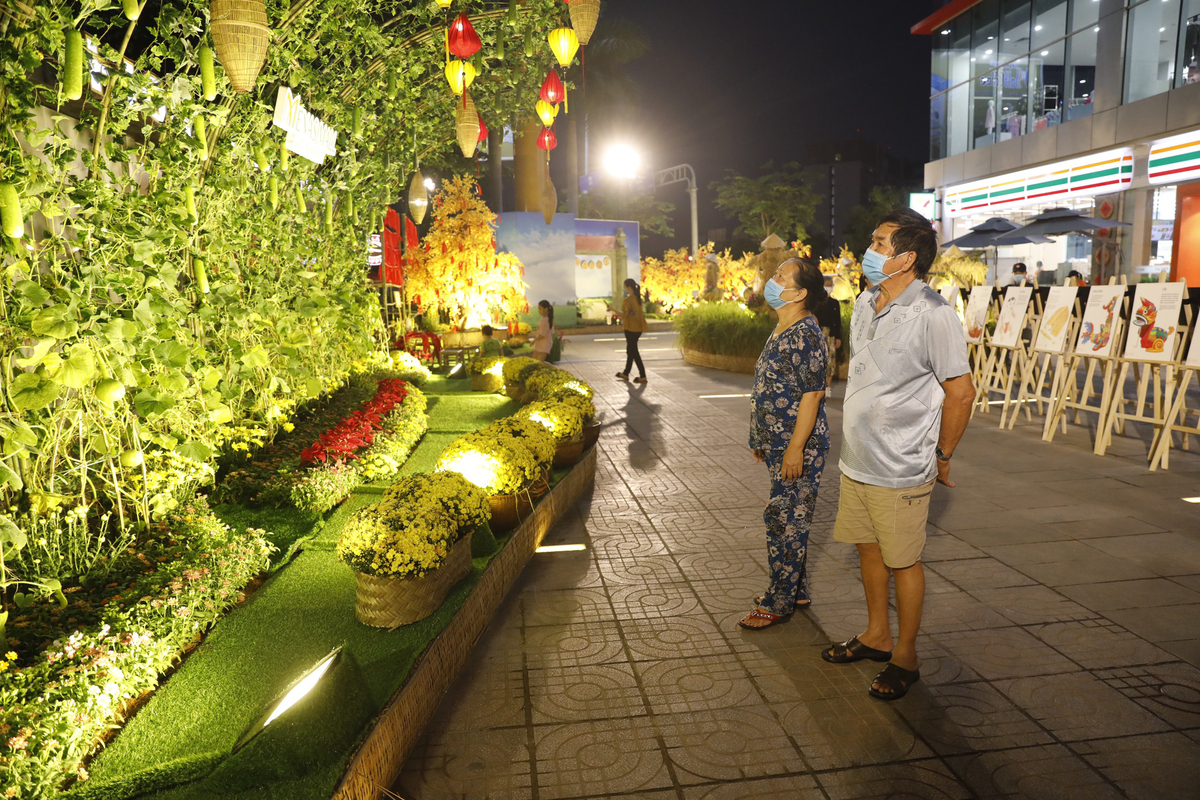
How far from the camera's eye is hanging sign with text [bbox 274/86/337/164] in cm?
509

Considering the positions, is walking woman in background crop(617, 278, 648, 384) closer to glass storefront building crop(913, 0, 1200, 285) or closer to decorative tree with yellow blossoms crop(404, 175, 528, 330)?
decorative tree with yellow blossoms crop(404, 175, 528, 330)

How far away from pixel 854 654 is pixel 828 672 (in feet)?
0.52

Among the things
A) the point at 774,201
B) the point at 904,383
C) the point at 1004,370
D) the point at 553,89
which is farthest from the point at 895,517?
the point at 774,201

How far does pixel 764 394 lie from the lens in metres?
3.84

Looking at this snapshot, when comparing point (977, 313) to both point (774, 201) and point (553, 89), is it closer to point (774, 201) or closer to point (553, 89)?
point (553, 89)

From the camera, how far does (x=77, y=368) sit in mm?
2875

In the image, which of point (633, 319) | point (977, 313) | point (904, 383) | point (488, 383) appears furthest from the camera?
point (633, 319)

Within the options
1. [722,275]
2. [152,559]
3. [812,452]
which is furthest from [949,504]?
[722,275]

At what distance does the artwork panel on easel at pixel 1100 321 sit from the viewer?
25.7 feet

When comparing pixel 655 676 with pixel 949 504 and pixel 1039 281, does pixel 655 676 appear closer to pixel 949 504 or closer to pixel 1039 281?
pixel 949 504

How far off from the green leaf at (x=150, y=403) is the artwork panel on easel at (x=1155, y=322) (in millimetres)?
7827

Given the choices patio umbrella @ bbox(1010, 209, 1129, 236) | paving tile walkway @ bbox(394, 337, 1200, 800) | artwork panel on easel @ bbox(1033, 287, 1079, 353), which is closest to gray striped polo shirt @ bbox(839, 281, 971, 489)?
paving tile walkway @ bbox(394, 337, 1200, 800)

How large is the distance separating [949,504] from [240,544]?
491 centimetres

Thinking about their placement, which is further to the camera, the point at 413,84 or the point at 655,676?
the point at 413,84
